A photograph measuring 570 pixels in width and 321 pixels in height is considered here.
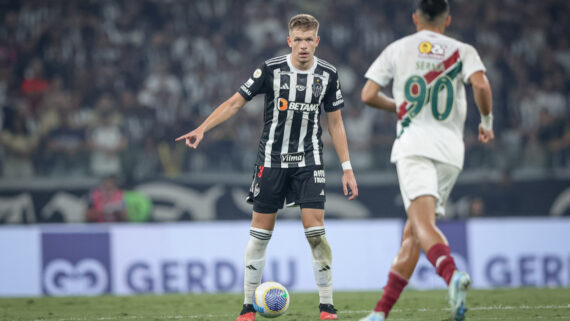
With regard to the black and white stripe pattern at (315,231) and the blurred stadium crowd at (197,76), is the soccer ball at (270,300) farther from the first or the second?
the blurred stadium crowd at (197,76)

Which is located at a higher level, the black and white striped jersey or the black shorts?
the black and white striped jersey

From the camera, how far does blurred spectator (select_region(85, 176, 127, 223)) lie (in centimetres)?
1267

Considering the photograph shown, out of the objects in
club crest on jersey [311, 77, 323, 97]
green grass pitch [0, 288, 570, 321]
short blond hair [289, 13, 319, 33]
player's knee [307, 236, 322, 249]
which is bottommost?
green grass pitch [0, 288, 570, 321]

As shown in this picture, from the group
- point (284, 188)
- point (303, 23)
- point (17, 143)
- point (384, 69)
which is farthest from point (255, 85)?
point (17, 143)

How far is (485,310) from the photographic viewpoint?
709 cm

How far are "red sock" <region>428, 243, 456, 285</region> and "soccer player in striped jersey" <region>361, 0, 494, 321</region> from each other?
0.53 feet

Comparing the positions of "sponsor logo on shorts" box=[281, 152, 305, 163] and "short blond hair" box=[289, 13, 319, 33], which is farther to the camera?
"sponsor logo on shorts" box=[281, 152, 305, 163]

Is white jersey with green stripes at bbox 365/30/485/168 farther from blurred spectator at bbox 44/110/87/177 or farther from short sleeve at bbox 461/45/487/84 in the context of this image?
blurred spectator at bbox 44/110/87/177

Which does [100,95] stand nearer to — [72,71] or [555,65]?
[72,71]

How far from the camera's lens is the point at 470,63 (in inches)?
195

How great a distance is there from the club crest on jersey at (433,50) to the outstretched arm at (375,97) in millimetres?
367

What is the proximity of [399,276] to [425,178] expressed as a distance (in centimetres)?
65

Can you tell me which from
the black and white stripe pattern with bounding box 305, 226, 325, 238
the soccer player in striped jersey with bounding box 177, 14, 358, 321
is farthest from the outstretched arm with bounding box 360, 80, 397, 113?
the black and white stripe pattern with bounding box 305, 226, 325, 238

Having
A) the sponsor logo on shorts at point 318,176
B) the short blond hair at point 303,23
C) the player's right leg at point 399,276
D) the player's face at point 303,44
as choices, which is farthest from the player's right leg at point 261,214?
the player's right leg at point 399,276
